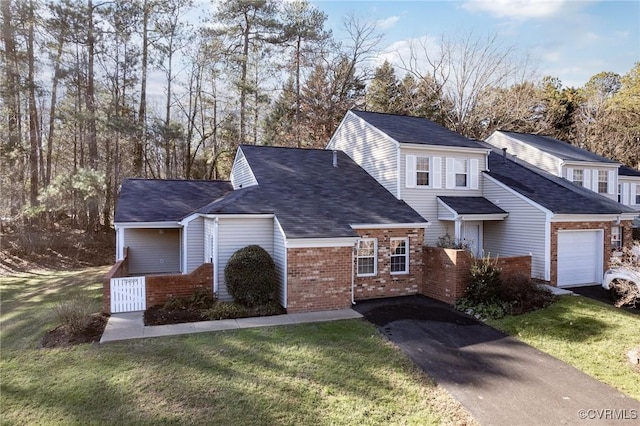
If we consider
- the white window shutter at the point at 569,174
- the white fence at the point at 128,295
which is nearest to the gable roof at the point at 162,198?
the white fence at the point at 128,295

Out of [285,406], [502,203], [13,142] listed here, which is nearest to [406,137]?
[502,203]

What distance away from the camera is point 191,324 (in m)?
9.59

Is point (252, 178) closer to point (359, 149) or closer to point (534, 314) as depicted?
point (359, 149)

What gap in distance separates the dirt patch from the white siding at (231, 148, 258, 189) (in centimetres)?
718

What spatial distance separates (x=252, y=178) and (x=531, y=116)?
101 ft

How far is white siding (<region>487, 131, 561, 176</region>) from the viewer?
19.8m

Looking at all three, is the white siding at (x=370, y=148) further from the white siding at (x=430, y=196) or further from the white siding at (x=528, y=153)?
the white siding at (x=528, y=153)

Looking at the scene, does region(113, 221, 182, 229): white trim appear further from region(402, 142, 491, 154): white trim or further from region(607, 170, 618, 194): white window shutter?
region(607, 170, 618, 194): white window shutter

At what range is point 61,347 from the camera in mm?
8242

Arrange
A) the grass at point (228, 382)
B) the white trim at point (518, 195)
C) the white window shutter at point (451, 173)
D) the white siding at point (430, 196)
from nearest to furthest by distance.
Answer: the grass at point (228, 382), the white trim at point (518, 195), the white siding at point (430, 196), the white window shutter at point (451, 173)

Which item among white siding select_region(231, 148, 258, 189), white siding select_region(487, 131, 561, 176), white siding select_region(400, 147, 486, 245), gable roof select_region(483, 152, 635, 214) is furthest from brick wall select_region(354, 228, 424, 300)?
white siding select_region(487, 131, 561, 176)

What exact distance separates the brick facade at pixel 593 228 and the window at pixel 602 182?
21.1 ft

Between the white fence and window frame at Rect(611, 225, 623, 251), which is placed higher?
window frame at Rect(611, 225, 623, 251)

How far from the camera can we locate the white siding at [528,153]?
65.1 feet
